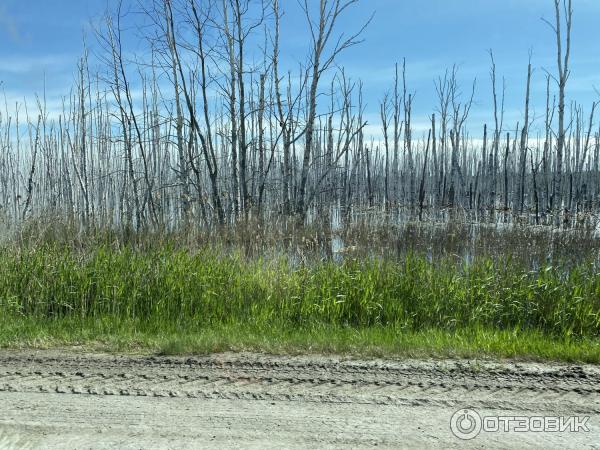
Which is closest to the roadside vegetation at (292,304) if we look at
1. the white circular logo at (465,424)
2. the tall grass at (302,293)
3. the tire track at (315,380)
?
the tall grass at (302,293)

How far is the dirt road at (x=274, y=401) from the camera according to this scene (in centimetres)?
293

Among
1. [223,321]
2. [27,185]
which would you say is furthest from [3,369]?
[27,185]

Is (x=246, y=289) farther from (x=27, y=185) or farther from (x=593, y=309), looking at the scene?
(x=27, y=185)

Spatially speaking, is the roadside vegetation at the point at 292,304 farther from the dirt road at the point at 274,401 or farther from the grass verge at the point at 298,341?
the dirt road at the point at 274,401

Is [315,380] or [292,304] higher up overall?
[292,304]

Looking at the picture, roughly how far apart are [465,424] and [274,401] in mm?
1175

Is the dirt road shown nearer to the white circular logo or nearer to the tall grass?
the white circular logo

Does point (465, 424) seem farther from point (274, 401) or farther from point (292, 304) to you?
point (292, 304)

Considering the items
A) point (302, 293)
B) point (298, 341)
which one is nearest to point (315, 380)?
point (298, 341)

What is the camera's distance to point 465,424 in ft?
10.2

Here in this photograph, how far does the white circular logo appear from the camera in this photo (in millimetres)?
2975

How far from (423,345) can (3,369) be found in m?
3.37

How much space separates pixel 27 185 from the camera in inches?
573

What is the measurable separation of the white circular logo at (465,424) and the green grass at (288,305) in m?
1.28
